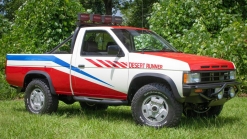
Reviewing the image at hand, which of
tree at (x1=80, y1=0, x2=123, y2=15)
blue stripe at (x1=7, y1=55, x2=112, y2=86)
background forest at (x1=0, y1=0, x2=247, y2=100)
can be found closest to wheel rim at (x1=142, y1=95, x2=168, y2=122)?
blue stripe at (x1=7, y1=55, x2=112, y2=86)

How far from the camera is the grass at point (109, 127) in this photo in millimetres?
5883

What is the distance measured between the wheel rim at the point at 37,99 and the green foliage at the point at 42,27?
4.74 metres

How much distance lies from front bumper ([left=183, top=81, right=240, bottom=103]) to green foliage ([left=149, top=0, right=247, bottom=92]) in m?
5.07

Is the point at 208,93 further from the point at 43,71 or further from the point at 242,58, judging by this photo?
the point at 242,58

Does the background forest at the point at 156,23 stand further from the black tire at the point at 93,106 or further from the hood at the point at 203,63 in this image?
the hood at the point at 203,63

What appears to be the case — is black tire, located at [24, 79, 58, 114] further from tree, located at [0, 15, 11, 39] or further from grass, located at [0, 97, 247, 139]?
tree, located at [0, 15, 11, 39]

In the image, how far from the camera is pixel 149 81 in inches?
269

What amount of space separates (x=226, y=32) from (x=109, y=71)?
639 cm

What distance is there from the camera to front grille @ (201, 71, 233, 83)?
253 inches

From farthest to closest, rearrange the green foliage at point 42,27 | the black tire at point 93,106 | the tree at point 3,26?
the tree at point 3,26 → the green foliage at point 42,27 → the black tire at point 93,106

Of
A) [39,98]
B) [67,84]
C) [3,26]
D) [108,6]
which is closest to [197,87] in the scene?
[67,84]

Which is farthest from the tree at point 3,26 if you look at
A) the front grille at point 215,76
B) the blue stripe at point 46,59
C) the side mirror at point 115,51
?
the front grille at point 215,76

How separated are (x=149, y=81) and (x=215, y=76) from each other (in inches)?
40.9

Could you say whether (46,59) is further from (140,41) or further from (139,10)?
(139,10)
